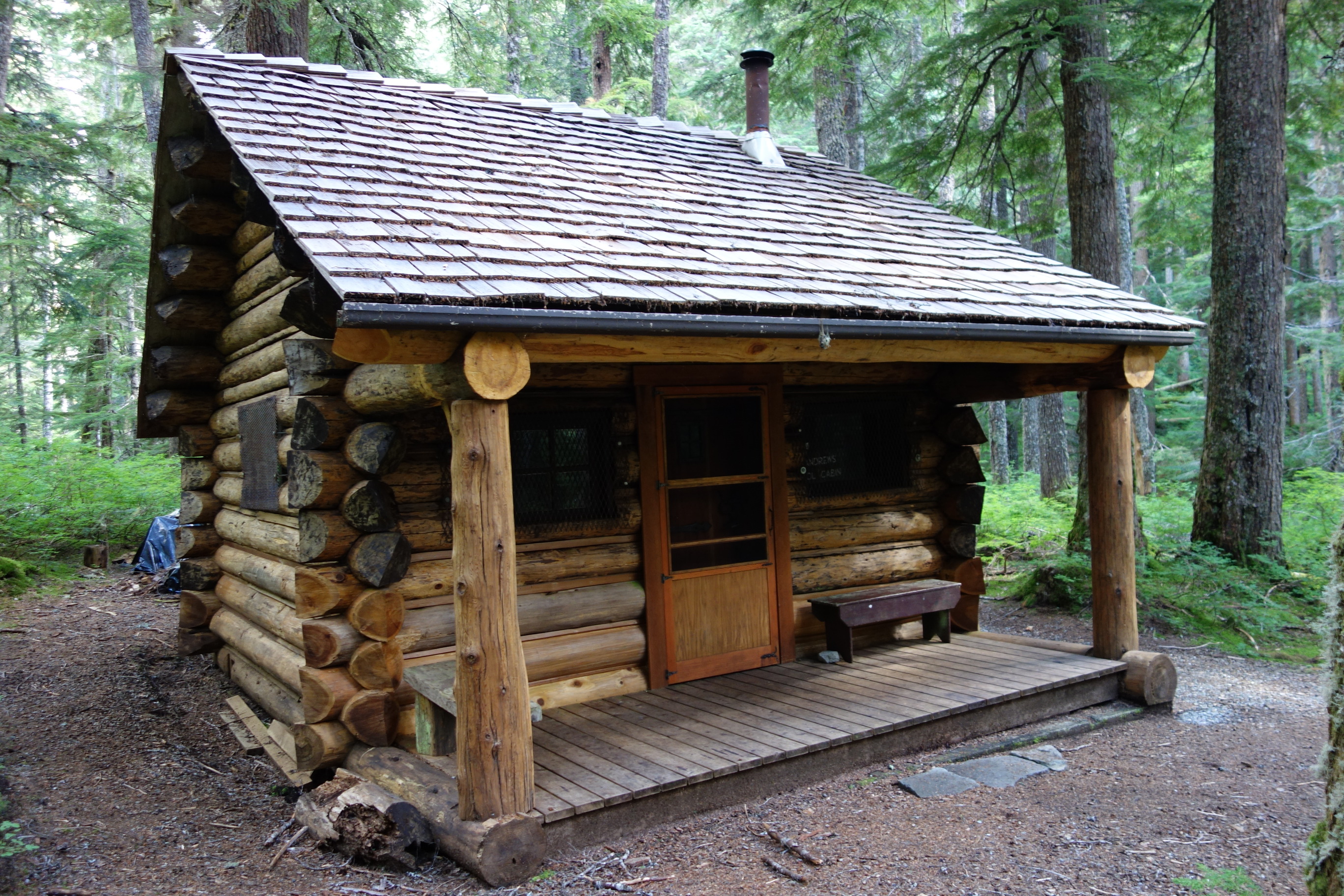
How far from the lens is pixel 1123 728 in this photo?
6.19 meters

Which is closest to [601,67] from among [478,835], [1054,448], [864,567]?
[1054,448]

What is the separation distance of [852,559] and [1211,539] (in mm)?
4317

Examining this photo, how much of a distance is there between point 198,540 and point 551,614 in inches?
167

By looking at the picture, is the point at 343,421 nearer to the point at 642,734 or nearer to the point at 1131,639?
the point at 642,734

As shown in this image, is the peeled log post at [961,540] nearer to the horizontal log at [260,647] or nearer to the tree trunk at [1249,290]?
the tree trunk at [1249,290]

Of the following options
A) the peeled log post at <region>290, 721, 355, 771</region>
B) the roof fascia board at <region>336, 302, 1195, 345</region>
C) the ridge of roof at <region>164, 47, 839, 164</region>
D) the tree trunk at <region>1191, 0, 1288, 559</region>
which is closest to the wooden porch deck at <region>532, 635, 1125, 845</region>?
the peeled log post at <region>290, 721, 355, 771</region>

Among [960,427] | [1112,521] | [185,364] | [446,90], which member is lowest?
[1112,521]

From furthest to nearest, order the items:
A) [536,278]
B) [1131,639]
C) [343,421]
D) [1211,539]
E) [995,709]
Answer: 1. [1211,539]
2. [1131,639]
3. [995,709]
4. [343,421]
5. [536,278]

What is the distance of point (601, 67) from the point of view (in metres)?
16.9

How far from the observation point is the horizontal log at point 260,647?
19.4 ft

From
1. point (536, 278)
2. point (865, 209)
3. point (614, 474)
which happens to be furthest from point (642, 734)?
point (865, 209)

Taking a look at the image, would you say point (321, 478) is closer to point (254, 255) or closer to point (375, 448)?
point (375, 448)

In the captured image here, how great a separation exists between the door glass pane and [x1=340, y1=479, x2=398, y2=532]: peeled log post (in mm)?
2068

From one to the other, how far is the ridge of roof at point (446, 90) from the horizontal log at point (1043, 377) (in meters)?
3.37
